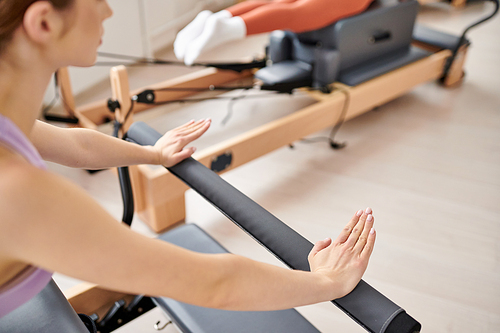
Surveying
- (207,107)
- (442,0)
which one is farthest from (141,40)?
(442,0)

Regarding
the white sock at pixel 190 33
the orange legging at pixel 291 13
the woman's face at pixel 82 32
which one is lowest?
the white sock at pixel 190 33

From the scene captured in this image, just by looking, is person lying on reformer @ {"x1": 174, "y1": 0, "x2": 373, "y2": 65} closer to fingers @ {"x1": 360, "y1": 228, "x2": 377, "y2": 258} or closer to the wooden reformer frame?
the wooden reformer frame

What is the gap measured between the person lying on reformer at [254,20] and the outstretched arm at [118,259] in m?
1.37

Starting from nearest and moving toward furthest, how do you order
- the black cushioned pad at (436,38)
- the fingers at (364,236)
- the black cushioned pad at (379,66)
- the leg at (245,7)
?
the fingers at (364,236), the leg at (245,7), the black cushioned pad at (379,66), the black cushioned pad at (436,38)

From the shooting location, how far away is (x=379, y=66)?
7.55ft

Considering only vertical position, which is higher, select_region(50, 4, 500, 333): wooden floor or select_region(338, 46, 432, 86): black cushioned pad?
select_region(338, 46, 432, 86): black cushioned pad

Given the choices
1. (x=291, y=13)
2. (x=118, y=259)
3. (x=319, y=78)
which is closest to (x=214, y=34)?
(x=291, y=13)

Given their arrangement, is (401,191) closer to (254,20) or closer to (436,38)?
(254,20)

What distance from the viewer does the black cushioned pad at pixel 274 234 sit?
72 cm

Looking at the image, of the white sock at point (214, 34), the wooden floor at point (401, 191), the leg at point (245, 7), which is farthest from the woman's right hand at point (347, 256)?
the leg at point (245, 7)

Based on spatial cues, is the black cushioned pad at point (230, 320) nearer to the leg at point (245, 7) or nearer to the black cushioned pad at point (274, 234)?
the black cushioned pad at point (274, 234)

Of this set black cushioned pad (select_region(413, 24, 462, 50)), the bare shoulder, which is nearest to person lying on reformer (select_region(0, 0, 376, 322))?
the bare shoulder

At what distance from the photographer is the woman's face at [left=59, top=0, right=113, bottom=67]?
20.6 inches

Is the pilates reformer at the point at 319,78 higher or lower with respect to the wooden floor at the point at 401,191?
higher
